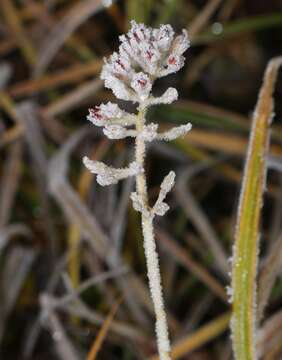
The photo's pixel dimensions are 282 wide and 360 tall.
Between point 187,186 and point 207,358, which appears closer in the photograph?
point 207,358

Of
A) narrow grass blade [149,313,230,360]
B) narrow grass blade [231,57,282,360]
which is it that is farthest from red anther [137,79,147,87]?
narrow grass blade [149,313,230,360]

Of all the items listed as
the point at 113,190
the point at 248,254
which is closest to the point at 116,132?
the point at 248,254

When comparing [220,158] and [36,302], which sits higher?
[220,158]

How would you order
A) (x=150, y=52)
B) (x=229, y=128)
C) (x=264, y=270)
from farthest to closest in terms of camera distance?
(x=229, y=128)
(x=264, y=270)
(x=150, y=52)

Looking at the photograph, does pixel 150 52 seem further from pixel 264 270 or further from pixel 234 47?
pixel 234 47

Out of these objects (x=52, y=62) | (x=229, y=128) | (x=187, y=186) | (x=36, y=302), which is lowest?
(x=36, y=302)

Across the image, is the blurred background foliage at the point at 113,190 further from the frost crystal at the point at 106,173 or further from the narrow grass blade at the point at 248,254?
the frost crystal at the point at 106,173

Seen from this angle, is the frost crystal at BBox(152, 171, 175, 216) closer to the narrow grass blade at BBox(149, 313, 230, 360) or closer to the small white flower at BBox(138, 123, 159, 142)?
the small white flower at BBox(138, 123, 159, 142)

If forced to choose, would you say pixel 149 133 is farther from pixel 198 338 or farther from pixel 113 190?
pixel 113 190

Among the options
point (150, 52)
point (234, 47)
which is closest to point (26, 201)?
point (234, 47)
